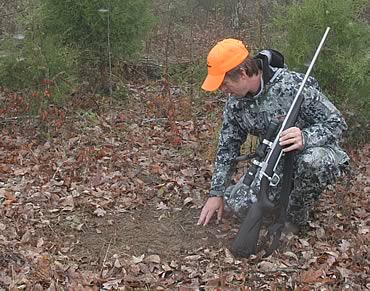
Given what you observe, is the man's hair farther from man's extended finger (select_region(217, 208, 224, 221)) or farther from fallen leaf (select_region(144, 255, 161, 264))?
fallen leaf (select_region(144, 255, 161, 264))

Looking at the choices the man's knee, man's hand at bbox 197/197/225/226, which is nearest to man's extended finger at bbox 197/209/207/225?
man's hand at bbox 197/197/225/226

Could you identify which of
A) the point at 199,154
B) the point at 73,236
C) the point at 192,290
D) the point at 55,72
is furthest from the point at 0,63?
the point at 192,290

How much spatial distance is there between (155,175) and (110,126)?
6.31 feet

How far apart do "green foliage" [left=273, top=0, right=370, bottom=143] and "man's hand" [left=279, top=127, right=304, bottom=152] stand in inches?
98.4

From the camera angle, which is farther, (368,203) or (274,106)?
(368,203)

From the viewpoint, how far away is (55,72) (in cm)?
823

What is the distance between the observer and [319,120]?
472 centimetres

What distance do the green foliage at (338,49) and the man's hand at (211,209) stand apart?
247cm

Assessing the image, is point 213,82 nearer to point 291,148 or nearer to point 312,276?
point 291,148

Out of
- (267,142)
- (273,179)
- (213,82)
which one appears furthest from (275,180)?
(213,82)

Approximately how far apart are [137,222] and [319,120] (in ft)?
5.56

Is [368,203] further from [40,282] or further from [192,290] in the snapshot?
[40,282]

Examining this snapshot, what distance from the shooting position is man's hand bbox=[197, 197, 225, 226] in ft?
16.5

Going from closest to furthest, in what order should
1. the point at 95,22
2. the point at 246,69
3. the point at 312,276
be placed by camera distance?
1. the point at 312,276
2. the point at 246,69
3. the point at 95,22
